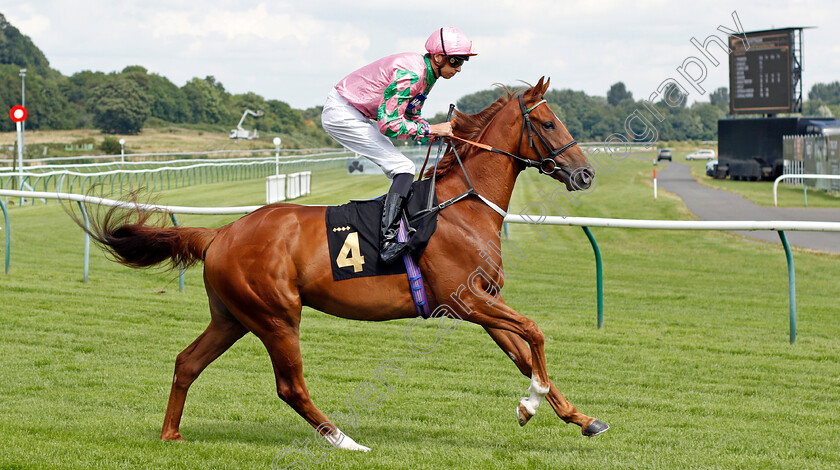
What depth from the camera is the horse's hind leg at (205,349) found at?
430 centimetres

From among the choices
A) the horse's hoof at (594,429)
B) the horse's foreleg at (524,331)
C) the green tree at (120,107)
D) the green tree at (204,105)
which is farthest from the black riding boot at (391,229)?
the green tree at (204,105)

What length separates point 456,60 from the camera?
13.9ft

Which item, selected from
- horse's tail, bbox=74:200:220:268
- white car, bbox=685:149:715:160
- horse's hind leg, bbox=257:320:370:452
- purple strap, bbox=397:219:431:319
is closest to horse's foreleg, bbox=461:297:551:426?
purple strap, bbox=397:219:431:319

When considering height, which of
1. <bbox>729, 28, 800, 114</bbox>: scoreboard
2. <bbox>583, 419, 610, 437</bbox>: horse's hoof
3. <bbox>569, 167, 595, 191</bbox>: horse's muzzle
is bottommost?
<bbox>583, 419, 610, 437</bbox>: horse's hoof

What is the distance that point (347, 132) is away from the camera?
4445 mm

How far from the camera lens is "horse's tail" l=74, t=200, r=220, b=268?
4422mm

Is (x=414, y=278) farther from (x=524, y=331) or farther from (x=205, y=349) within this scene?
(x=205, y=349)

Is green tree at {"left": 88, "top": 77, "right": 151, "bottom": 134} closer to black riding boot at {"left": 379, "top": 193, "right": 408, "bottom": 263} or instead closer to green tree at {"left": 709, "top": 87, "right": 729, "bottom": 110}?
green tree at {"left": 709, "top": 87, "right": 729, "bottom": 110}

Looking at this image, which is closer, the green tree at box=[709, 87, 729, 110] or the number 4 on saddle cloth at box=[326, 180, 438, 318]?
the number 4 on saddle cloth at box=[326, 180, 438, 318]

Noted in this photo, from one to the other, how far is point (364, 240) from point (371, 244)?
1.6 inches

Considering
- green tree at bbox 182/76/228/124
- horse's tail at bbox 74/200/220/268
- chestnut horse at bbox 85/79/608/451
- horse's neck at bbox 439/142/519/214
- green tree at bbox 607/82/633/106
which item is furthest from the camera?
green tree at bbox 182/76/228/124

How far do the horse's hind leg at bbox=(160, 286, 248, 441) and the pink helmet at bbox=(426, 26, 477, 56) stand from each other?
5.62ft

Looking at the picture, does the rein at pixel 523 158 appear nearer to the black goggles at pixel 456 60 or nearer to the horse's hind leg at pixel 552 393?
the black goggles at pixel 456 60

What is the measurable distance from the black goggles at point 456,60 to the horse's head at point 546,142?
36 centimetres
